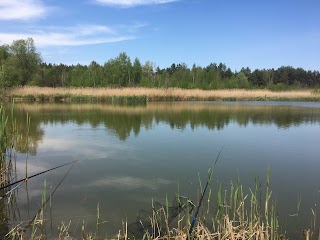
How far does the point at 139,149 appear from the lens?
6473 mm

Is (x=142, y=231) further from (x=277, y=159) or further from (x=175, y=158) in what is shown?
(x=277, y=159)

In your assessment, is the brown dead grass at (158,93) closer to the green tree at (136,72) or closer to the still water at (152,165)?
the green tree at (136,72)

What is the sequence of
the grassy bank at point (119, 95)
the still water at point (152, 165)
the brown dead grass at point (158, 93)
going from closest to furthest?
the still water at point (152, 165) → the grassy bank at point (119, 95) → the brown dead grass at point (158, 93)

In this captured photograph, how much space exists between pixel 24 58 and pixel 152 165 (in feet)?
116

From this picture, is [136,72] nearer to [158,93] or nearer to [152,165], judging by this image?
[158,93]

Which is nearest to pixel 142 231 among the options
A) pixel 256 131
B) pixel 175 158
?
pixel 175 158

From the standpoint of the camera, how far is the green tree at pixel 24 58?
3547 centimetres

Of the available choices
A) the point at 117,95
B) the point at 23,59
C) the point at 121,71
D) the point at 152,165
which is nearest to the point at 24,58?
the point at 23,59

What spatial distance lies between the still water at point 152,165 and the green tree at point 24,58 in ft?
96.3

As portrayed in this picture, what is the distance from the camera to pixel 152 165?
521 centimetres

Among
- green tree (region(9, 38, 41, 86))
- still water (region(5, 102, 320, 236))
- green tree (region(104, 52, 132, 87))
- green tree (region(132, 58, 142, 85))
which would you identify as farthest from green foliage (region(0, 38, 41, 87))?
still water (region(5, 102, 320, 236))

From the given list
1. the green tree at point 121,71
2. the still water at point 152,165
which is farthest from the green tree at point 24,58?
the still water at point 152,165

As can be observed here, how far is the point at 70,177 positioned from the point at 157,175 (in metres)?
1.28

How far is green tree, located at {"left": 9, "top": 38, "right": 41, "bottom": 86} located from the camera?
116ft
